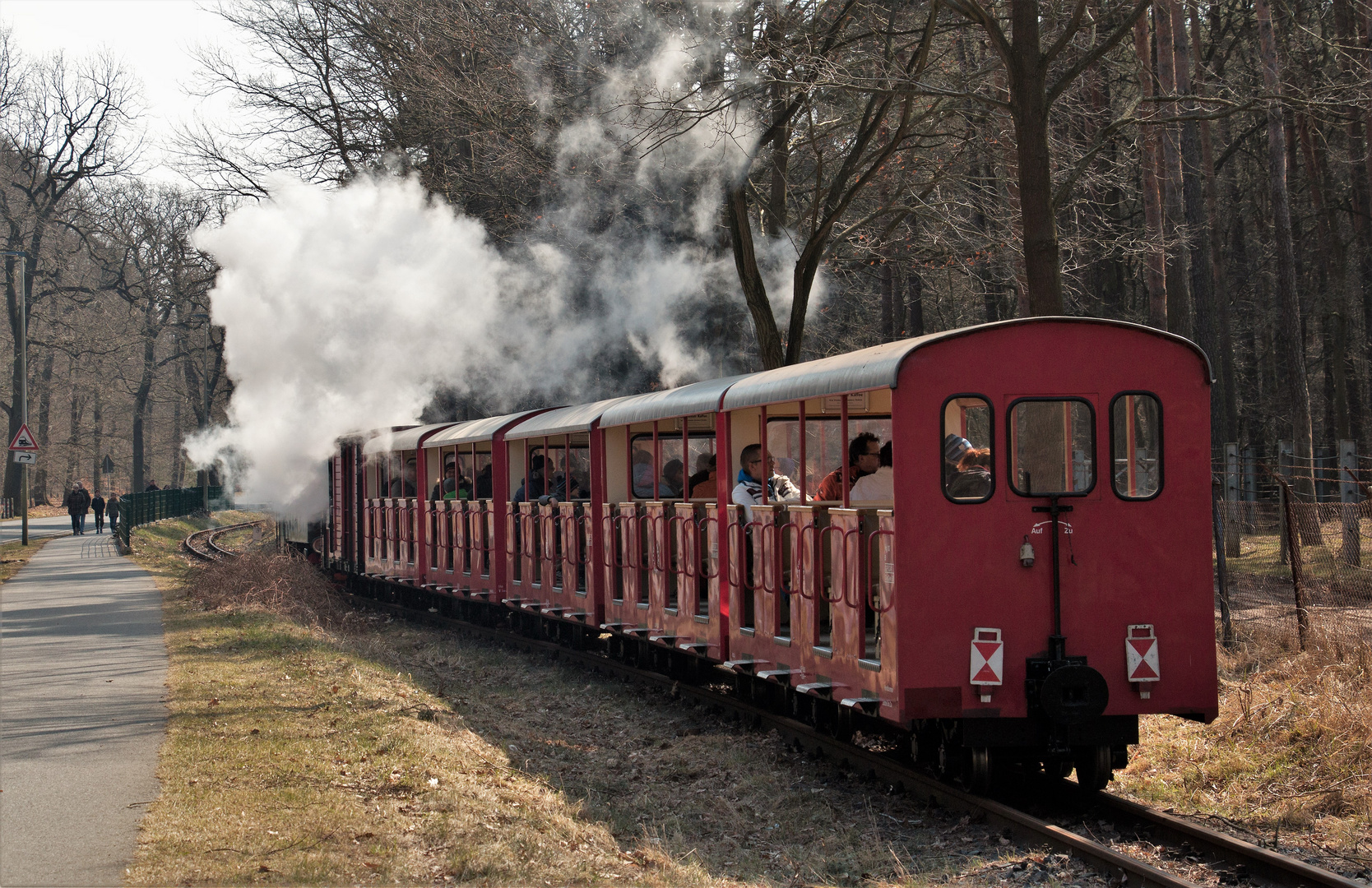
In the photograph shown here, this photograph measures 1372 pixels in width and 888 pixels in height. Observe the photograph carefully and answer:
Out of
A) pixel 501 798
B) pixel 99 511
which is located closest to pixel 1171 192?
pixel 501 798

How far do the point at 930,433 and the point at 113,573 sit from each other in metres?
20.7

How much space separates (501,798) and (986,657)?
2.85m

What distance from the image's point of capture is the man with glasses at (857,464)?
841cm

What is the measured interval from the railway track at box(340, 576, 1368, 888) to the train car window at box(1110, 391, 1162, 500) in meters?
1.75

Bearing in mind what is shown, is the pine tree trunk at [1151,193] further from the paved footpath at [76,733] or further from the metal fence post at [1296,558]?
the paved footpath at [76,733]

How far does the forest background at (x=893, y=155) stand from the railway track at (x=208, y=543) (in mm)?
4800

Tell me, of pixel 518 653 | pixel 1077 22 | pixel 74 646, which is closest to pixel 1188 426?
pixel 1077 22

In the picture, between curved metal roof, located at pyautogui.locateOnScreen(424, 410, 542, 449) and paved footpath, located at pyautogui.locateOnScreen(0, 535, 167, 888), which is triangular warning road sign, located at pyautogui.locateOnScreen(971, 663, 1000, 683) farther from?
curved metal roof, located at pyautogui.locateOnScreen(424, 410, 542, 449)

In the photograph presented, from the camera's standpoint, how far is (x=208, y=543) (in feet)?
109

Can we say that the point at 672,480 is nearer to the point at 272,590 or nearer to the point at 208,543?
the point at 272,590

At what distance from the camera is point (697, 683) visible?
1223 cm

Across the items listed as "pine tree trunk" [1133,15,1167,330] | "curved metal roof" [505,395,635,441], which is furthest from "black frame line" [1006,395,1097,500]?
"pine tree trunk" [1133,15,1167,330]

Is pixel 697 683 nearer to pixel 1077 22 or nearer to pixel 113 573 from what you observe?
pixel 1077 22

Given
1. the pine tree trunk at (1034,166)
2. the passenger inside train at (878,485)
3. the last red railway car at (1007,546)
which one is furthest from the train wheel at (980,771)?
the pine tree trunk at (1034,166)
